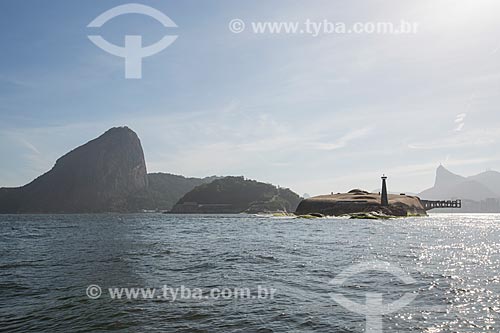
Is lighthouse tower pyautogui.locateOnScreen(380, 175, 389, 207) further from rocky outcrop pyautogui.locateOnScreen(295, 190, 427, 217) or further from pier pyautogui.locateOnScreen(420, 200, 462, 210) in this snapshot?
pier pyautogui.locateOnScreen(420, 200, 462, 210)

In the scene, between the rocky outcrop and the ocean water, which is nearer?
the ocean water

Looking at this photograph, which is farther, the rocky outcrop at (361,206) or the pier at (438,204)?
the pier at (438,204)

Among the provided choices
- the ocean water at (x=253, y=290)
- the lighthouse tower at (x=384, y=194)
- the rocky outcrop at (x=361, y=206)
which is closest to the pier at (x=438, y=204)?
the rocky outcrop at (x=361, y=206)

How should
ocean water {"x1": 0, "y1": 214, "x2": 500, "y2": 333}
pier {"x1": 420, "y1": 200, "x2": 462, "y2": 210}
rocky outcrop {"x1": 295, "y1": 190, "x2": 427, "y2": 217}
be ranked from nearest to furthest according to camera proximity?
ocean water {"x1": 0, "y1": 214, "x2": 500, "y2": 333} → rocky outcrop {"x1": 295, "y1": 190, "x2": 427, "y2": 217} → pier {"x1": 420, "y1": 200, "x2": 462, "y2": 210}

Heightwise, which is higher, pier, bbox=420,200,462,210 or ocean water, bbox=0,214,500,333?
pier, bbox=420,200,462,210

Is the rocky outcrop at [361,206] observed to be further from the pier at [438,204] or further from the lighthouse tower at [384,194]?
the pier at [438,204]

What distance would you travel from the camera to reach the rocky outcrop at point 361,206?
126m

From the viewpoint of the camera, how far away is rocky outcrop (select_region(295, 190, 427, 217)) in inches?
4975

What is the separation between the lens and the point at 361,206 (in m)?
128

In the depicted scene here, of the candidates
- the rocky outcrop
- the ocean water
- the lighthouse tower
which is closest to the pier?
the rocky outcrop

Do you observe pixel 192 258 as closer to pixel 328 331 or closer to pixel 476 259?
pixel 328 331

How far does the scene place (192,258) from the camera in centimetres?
2891

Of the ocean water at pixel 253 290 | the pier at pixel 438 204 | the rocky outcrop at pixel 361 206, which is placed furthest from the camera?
the pier at pixel 438 204

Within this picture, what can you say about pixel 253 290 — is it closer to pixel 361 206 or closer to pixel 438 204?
pixel 361 206
